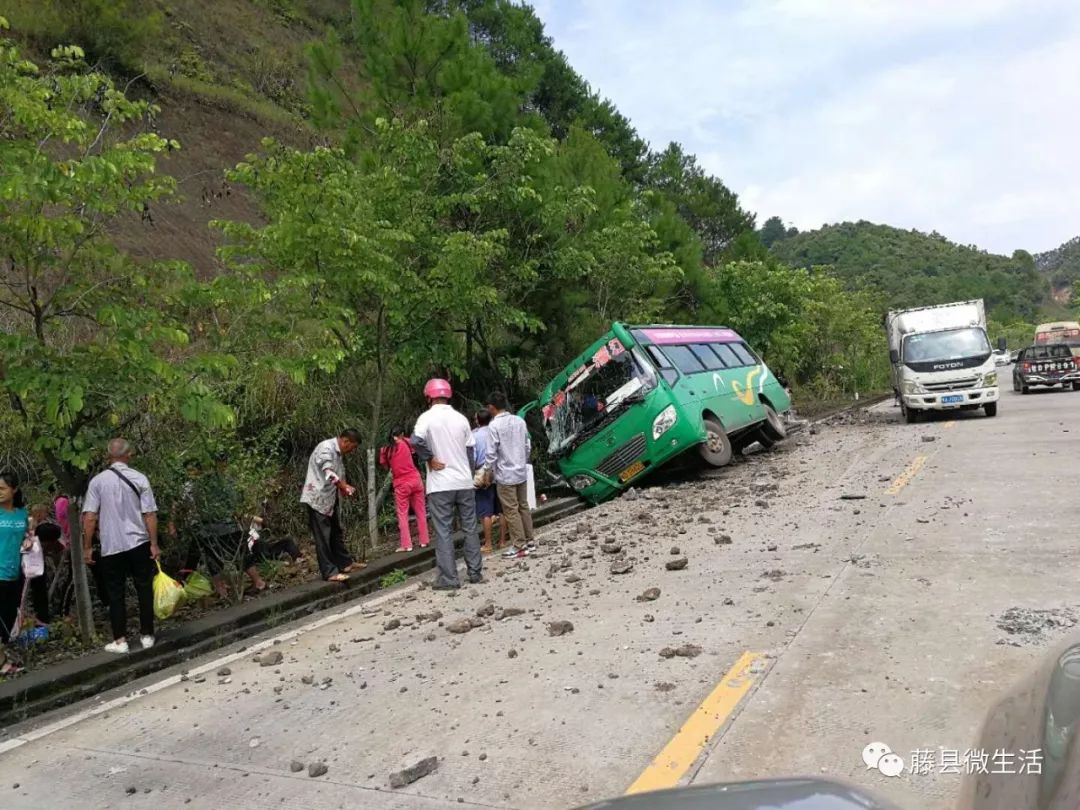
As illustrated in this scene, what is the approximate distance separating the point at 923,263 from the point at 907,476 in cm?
8774

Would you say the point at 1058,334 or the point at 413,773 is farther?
the point at 1058,334

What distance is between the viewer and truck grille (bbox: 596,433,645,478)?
39.2 feet

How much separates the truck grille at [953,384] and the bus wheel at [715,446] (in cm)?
661

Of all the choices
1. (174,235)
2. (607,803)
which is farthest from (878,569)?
(174,235)

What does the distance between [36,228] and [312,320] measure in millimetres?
3381

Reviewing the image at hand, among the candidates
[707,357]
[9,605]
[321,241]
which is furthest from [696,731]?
[707,357]

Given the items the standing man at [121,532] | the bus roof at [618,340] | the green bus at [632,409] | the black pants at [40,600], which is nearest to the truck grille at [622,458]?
the green bus at [632,409]

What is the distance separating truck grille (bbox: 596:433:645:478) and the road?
11.5 feet

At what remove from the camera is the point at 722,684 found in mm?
4395

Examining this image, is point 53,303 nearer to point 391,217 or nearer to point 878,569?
point 391,217

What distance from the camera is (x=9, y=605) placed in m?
6.29

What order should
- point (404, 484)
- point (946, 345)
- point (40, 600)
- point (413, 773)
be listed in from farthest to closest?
point (946, 345) → point (404, 484) → point (40, 600) → point (413, 773)

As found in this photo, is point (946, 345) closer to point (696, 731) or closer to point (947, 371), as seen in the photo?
point (947, 371)

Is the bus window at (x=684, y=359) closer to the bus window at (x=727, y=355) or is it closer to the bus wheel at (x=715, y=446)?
the bus wheel at (x=715, y=446)
